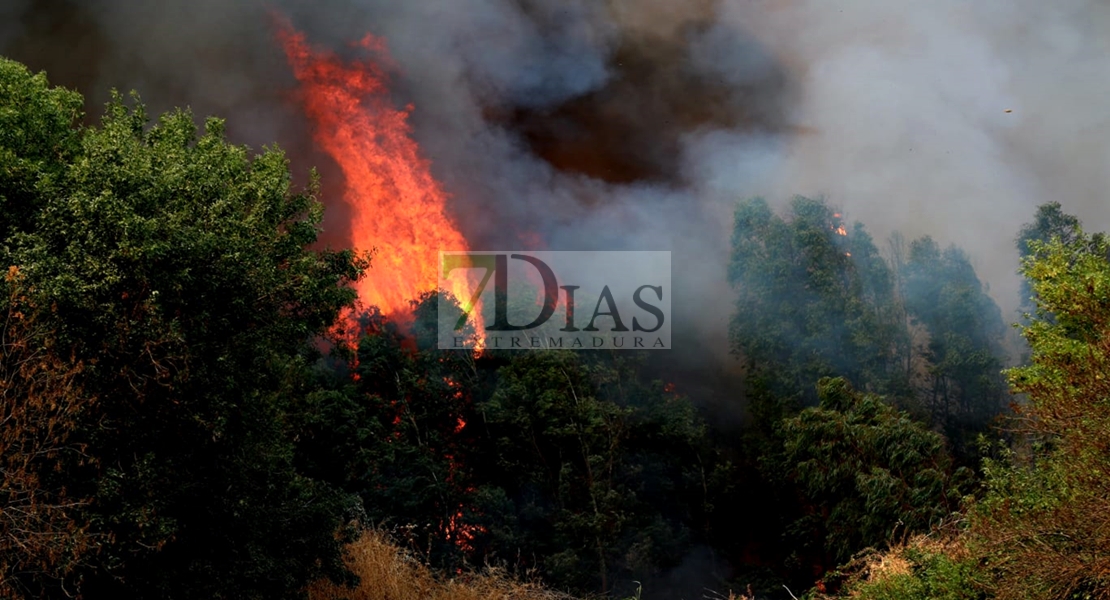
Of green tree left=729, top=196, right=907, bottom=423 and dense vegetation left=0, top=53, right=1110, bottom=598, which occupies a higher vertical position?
green tree left=729, top=196, right=907, bottom=423

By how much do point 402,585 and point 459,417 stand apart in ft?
57.1

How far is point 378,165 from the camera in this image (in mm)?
46531

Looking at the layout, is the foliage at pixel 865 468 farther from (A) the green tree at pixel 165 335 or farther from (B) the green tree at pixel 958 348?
(A) the green tree at pixel 165 335

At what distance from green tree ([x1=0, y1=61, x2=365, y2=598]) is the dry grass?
102cm

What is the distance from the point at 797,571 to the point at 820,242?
39.1ft

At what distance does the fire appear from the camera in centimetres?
4509

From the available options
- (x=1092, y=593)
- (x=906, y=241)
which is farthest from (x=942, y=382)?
(x=1092, y=593)

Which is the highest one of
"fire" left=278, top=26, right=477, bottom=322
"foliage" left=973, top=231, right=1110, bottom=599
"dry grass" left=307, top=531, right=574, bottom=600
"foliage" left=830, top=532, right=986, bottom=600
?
"fire" left=278, top=26, right=477, bottom=322

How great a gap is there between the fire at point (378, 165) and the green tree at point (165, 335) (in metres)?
30.9

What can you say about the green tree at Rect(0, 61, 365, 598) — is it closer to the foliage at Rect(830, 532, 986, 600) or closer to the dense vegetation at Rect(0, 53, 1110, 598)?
the dense vegetation at Rect(0, 53, 1110, 598)

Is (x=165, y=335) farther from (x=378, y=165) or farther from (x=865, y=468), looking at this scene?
(x=378, y=165)

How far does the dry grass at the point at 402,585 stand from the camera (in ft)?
47.4

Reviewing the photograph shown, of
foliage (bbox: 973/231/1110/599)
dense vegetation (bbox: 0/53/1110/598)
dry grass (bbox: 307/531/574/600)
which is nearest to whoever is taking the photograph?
foliage (bbox: 973/231/1110/599)

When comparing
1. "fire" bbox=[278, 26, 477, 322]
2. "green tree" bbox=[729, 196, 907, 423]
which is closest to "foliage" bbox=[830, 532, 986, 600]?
"green tree" bbox=[729, 196, 907, 423]
